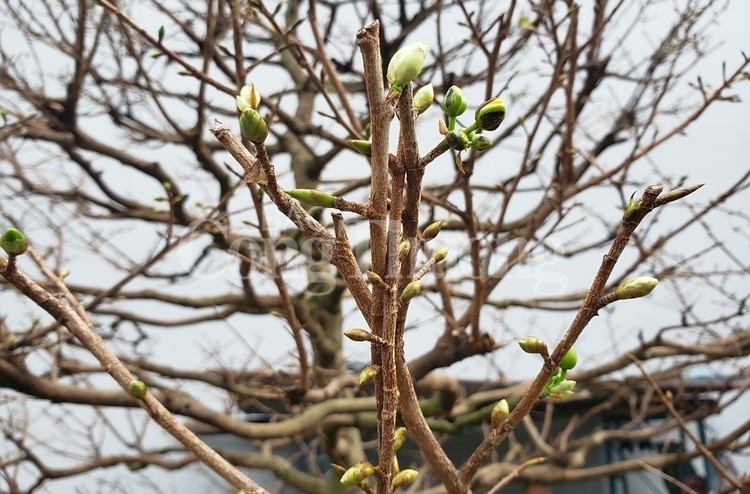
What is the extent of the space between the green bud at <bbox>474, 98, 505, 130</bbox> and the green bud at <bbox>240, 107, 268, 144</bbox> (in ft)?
0.43

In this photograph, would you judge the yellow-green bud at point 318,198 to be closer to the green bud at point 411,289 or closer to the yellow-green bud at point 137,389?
the green bud at point 411,289

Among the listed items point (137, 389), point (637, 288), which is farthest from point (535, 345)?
point (137, 389)

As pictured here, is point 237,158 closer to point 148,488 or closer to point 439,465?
point 439,465

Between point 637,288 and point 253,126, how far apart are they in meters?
0.25

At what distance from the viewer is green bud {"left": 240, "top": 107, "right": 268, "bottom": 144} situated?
1.08ft

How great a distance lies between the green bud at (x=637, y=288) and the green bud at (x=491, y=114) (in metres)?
0.13

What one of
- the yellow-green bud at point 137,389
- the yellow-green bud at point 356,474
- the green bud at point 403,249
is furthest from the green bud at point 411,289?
the yellow-green bud at point 137,389

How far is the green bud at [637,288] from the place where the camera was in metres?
0.38

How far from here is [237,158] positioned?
344mm

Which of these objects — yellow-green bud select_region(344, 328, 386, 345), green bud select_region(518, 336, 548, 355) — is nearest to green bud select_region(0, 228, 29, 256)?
yellow-green bud select_region(344, 328, 386, 345)

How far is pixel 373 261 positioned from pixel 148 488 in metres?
3.35

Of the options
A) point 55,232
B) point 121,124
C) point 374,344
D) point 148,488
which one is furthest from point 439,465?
point 148,488

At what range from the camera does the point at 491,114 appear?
37 centimetres

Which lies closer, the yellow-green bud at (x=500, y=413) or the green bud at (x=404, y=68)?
the green bud at (x=404, y=68)
